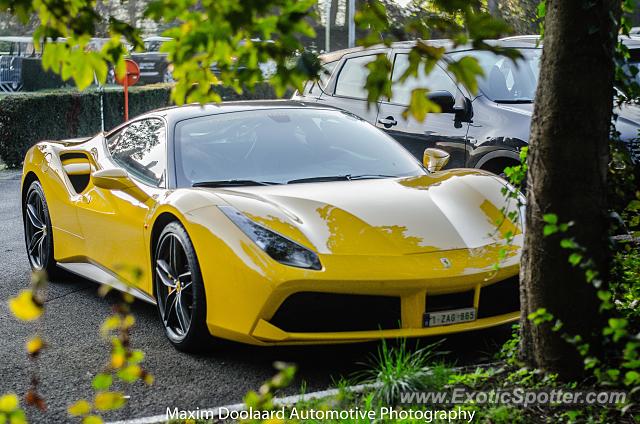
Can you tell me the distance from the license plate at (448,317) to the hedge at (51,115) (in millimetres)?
11780

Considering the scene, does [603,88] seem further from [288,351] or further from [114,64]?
[288,351]

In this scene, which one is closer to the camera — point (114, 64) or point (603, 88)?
point (114, 64)

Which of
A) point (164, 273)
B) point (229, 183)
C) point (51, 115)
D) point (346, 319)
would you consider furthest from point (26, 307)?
point (51, 115)

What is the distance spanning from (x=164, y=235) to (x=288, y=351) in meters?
0.89

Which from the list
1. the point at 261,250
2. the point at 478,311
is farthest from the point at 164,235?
the point at 478,311

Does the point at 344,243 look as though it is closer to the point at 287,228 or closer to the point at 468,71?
the point at 287,228

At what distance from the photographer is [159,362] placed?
5.20 m

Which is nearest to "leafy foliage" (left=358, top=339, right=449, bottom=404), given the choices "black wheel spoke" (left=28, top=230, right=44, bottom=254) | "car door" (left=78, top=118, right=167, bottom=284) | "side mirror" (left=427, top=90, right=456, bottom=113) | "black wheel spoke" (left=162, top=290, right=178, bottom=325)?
"black wheel spoke" (left=162, top=290, right=178, bottom=325)

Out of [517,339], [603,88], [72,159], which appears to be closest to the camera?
[603,88]

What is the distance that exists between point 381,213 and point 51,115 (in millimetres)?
13148

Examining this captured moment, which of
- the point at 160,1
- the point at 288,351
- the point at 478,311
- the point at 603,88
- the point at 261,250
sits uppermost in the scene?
the point at 160,1

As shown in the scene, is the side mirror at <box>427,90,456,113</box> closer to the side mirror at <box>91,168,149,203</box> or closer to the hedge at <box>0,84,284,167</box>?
the side mirror at <box>91,168,149,203</box>

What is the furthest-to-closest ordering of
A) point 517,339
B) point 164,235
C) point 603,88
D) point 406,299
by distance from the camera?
point 164,235
point 406,299
point 517,339
point 603,88

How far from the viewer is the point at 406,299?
184 inches
